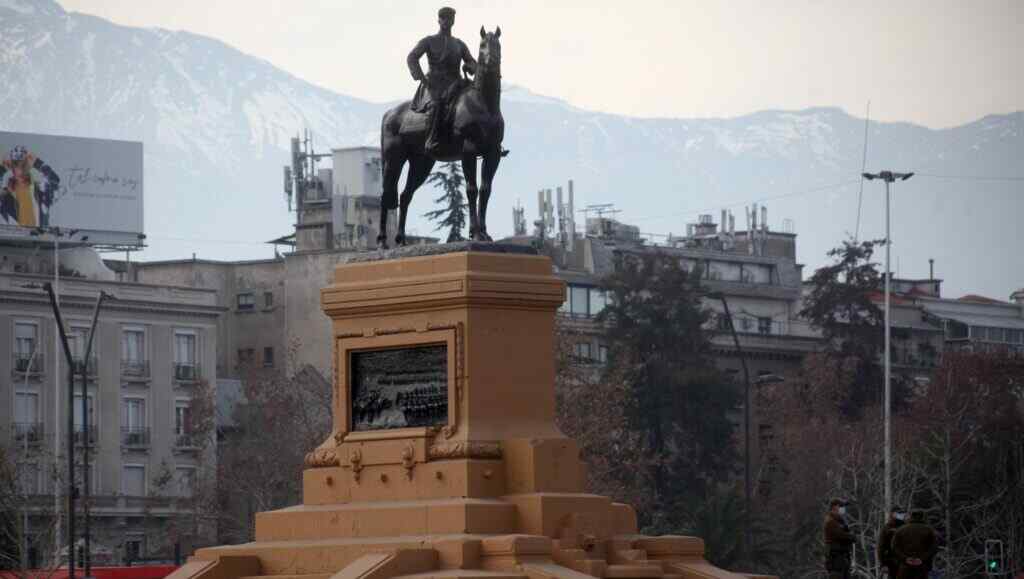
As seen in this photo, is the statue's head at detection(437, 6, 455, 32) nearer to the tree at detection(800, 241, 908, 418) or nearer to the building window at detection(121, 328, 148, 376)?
the building window at detection(121, 328, 148, 376)

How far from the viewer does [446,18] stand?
34.9m

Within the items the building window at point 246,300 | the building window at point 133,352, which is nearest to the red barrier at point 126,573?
the building window at point 133,352

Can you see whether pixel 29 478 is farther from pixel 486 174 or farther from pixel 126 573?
pixel 486 174

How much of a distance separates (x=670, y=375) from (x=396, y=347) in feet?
208

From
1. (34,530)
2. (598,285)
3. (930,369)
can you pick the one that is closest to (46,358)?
(34,530)

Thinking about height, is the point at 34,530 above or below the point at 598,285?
below

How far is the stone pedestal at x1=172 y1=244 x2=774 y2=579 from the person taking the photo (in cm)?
3234

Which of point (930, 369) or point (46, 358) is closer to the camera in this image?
point (46, 358)

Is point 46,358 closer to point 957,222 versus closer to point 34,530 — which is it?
point 34,530

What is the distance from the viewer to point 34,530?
79688mm

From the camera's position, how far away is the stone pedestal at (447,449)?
32344 mm

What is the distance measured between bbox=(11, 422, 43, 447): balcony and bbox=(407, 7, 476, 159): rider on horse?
55338 millimetres

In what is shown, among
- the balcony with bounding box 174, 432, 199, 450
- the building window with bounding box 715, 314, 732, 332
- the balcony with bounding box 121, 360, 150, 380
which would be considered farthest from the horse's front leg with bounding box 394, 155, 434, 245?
the building window with bounding box 715, 314, 732, 332

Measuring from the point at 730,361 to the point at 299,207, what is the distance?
17.1 m
